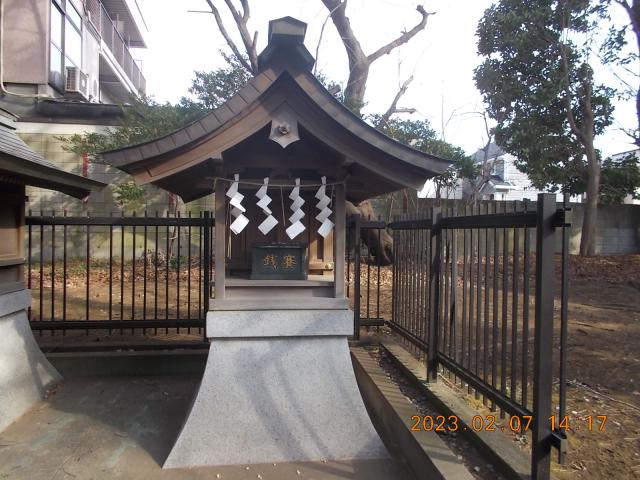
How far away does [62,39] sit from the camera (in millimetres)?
13562

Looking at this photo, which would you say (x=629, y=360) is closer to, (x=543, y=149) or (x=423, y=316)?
(x=423, y=316)

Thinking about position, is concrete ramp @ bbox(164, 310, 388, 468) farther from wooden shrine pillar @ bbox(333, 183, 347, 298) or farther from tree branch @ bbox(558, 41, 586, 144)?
tree branch @ bbox(558, 41, 586, 144)

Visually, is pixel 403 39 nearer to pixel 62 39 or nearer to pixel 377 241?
pixel 377 241

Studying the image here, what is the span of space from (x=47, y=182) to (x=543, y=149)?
47.2 feet

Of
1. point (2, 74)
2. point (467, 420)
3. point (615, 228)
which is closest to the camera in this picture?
point (467, 420)

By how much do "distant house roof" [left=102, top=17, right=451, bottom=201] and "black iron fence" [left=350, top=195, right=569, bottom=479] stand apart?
80 cm

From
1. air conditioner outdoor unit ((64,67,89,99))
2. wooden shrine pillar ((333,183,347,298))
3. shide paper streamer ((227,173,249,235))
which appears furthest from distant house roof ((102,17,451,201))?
air conditioner outdoor unit ((64,67,89,99))

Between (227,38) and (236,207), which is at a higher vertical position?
(227,38)

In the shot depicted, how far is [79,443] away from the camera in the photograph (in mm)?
4027

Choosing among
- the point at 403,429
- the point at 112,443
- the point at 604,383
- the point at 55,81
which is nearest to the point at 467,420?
the point at 403,429

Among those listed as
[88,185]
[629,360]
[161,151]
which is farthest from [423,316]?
[88,185]

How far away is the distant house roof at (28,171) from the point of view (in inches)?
149

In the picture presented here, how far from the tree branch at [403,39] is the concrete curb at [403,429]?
1177cm

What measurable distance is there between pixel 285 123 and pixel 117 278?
9.32m
